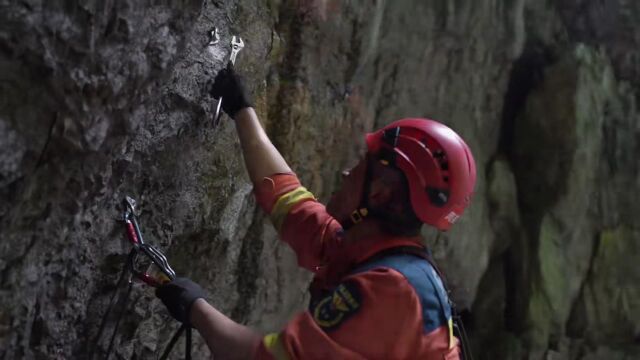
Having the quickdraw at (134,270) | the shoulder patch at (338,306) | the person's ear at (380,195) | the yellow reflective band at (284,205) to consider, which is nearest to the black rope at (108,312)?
the quickdraw at (134,270)

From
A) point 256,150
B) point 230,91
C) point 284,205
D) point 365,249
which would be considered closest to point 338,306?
point 365,249

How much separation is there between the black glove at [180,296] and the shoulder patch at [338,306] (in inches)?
16.9

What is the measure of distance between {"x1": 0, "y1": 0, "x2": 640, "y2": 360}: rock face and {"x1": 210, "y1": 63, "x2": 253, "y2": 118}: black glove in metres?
0.07

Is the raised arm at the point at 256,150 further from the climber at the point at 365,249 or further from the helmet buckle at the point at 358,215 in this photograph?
the helmet buckle at the point at 358,215

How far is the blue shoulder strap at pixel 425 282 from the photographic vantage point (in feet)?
6.05

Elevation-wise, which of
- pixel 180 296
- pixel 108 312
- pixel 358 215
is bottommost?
pixel 108 312

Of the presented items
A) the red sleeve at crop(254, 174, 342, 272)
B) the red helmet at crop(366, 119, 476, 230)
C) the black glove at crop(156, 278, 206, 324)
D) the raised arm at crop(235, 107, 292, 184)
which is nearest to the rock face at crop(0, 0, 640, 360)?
the raised arm at crop(235, 107, 292, 184)

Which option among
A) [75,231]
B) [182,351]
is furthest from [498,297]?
[75,231]

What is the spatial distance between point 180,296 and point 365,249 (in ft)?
2.02

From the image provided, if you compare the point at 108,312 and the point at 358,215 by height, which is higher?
the point at 358,215

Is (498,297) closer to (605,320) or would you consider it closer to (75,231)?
(605,320)

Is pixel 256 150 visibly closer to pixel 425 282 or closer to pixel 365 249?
pixel 365 249

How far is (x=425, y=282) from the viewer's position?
1.86 meters

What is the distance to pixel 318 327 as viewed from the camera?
→ 1806 mm
